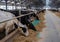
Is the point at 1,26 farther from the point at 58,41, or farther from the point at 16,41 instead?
the point at 58,41

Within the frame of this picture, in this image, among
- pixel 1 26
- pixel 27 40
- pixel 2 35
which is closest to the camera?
pixel 1 26

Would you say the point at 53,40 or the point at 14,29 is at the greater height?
the point at 14,29

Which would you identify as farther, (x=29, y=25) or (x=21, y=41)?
(x=29, y=25)

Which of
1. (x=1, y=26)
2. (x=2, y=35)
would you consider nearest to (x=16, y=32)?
(x=2, y=35)

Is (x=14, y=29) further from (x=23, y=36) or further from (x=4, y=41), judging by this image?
(x=4, y=41)

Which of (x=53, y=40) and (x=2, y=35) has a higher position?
(x=2, y=35)

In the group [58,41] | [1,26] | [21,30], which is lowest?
[58,41]

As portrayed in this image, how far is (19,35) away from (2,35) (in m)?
1.22

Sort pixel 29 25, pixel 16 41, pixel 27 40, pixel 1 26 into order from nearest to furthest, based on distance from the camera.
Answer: pixel 1 26 < pixel 16 41 < pixel 27 40 < pixel 29 25

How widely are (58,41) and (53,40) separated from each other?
21 cm

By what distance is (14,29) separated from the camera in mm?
5812

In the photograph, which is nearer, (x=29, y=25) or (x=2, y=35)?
(x=2, y=35)

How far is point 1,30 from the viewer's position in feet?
14.4

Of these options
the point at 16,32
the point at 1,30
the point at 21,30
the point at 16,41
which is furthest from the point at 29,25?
the point at 1,30
